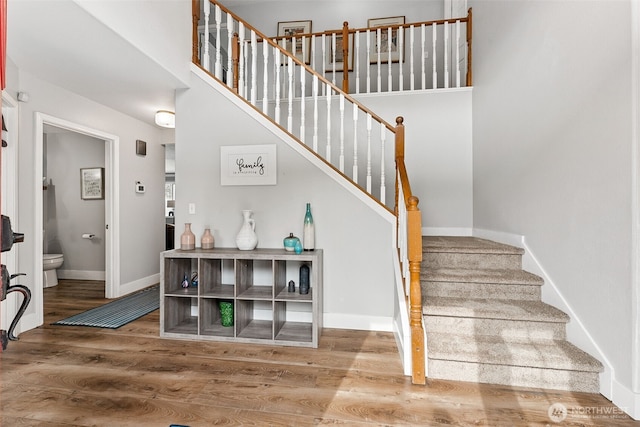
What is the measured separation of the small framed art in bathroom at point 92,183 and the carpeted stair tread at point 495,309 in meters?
4.98

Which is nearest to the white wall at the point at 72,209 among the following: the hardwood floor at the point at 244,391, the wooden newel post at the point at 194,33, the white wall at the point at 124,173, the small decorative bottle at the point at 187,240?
the white wall at the point at 124,173

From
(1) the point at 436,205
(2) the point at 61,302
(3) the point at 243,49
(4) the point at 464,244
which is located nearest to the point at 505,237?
(4) the point at 464,244

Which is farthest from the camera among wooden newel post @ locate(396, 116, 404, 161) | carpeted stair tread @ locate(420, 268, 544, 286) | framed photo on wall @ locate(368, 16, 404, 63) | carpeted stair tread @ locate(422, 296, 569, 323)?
framed photo on wall @ locate(368, 16, 404, 63)

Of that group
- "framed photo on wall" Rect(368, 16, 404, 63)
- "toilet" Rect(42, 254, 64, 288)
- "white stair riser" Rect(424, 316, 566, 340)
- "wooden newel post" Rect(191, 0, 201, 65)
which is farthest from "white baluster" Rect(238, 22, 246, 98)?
"toilet" Rect(42, 254, 64, 288)

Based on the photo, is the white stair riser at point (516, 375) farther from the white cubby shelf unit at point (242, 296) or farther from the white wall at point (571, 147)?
the white cubby shelf unit at point (242, 296)

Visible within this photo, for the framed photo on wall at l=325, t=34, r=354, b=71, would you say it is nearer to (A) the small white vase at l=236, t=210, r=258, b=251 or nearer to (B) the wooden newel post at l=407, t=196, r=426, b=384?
(A) the small white vase at l=236, t=210, r=258, b=251

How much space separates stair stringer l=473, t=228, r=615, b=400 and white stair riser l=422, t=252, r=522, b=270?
87mm

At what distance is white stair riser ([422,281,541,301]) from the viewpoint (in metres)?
2.45

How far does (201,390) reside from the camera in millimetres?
1951

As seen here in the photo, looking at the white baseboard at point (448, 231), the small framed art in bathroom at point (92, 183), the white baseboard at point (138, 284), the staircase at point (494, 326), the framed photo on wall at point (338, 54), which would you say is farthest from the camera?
the small framed art in bathroom at point (92, 183)

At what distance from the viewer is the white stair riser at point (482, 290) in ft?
8.02

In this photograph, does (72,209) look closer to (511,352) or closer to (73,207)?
(73,207)

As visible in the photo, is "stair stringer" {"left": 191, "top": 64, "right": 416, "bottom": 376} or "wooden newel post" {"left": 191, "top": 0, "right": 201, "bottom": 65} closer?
"stair stringer" {"left": 191, "top": 64, "right": 416, "bottom": 376}

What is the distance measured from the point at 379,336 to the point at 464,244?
46.4 inches
